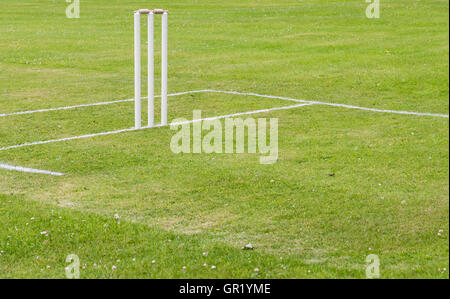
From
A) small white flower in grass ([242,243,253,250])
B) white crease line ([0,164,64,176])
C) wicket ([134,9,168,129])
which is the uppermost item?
wicket ([134,9,168,129])

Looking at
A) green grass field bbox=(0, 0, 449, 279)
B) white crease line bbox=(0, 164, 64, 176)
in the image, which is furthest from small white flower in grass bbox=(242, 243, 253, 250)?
white crease line bbox=(0, 164, 64, 176)

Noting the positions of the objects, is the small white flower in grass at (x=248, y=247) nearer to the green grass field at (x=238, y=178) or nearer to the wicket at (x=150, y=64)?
the green grass field at (x=238, y=178)

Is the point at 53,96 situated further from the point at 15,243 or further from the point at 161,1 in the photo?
the point at 161,1

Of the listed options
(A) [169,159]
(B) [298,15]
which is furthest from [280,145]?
(B) [298,15]

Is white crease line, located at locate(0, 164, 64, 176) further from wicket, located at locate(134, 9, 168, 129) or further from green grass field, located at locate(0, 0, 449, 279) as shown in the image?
wicket, located at locate(134, 9, 168, 129)

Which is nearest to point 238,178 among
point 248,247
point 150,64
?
point 248,247

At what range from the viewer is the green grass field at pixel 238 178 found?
6.93m

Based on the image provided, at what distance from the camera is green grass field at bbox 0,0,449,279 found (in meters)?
6.93

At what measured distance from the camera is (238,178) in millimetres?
9438

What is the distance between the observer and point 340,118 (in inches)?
515

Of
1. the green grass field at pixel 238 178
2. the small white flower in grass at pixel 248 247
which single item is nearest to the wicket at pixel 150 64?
the green grass field at pixel 238 178

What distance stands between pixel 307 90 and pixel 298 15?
48.5 ft

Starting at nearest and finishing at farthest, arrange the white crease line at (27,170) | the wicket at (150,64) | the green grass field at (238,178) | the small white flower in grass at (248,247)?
the green grass field at (238,178) < the small white flower in grass at (248,247) < the white crease line at (27,170) < the wicket at (150,64)

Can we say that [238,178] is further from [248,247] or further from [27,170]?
[27,170]
